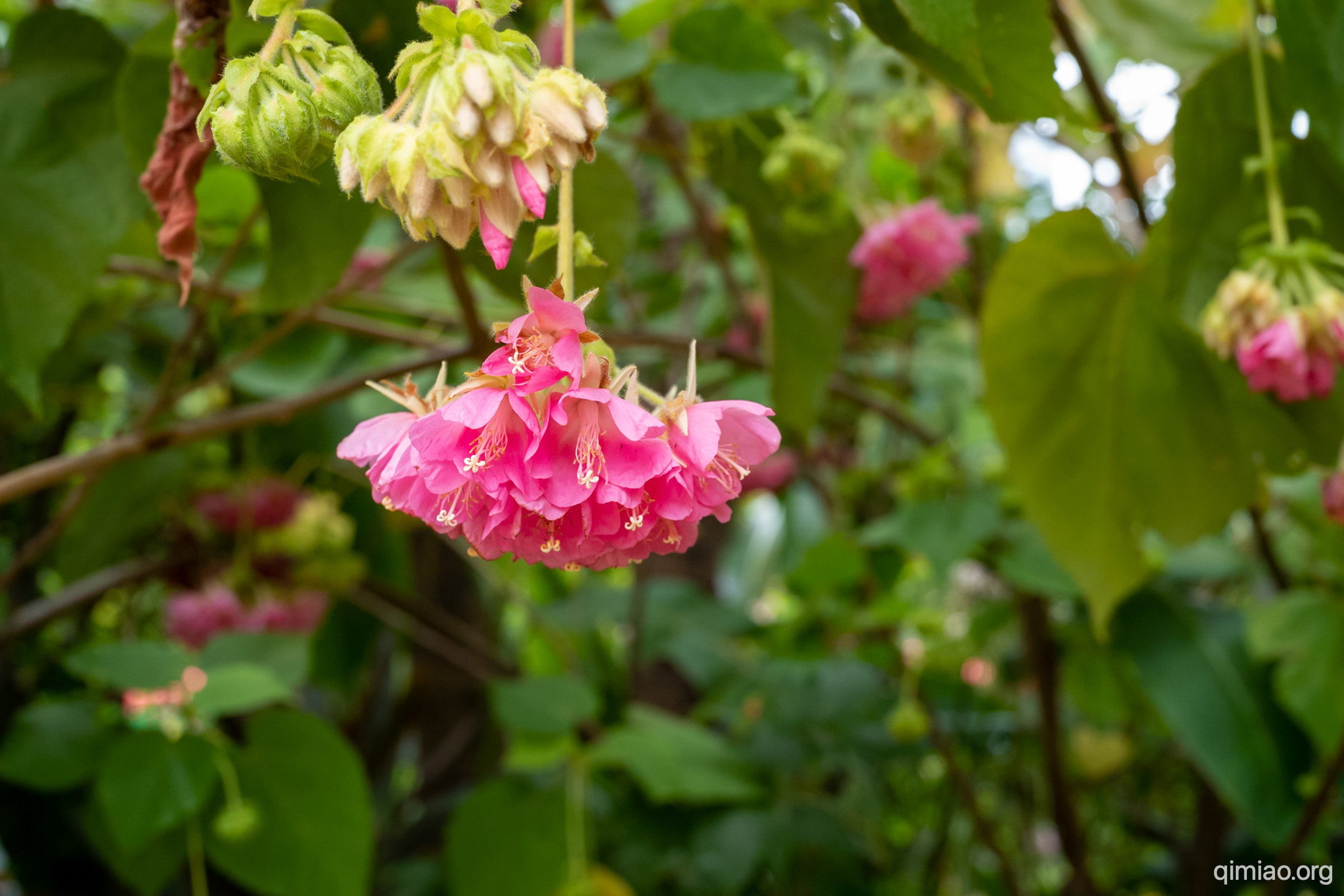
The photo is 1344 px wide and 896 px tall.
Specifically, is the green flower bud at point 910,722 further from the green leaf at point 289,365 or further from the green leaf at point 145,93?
the green leaf at point 145,93

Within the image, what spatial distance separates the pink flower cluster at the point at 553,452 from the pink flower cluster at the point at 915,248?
745 mm

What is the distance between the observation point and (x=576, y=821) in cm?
117


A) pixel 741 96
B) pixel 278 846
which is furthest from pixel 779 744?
pixel 741 96

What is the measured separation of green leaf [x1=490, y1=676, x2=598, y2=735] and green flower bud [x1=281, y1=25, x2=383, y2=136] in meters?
0.88

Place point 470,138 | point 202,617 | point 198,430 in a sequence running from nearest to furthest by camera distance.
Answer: point 470,138 < point 198,430 < point 202,617

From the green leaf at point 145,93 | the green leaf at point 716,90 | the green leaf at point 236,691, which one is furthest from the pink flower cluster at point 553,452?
the green leaf at point 236,691

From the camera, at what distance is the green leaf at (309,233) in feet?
1.81

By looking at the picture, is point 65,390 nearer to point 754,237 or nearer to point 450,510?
point 754,237

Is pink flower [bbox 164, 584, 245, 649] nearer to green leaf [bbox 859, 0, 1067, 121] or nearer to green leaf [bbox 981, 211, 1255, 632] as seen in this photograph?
green leaf [bbox 981, 211, 1255, 632]

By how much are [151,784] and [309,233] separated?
602 millimetres

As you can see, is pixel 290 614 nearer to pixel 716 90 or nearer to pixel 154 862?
pixel 154 862

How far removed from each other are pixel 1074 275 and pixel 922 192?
27.6 inches

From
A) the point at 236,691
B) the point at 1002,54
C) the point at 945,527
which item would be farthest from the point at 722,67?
the point at 236,691

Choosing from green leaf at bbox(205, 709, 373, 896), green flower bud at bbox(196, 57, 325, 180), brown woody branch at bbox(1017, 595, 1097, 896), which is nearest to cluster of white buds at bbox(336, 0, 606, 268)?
green flower bud at bbox(196, 57, 325, 180)
